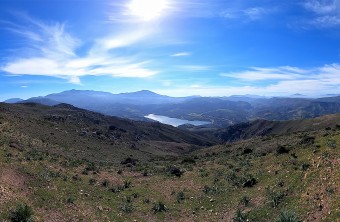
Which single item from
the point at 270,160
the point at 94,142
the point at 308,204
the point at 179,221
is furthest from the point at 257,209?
the point at 94,142

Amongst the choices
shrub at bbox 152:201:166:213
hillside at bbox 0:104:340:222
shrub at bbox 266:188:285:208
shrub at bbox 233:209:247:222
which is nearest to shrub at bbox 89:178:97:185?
hillside at bbox 0:104:340:222

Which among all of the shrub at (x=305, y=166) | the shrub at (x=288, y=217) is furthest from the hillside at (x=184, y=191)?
the shrub at (x=305, y=166)

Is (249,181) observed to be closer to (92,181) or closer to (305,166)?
(305,166)

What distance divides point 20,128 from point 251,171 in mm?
40486

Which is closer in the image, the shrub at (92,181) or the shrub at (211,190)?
the shrub at (211,190)

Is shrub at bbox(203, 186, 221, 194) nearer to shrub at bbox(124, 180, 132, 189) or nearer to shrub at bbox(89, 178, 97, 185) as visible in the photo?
shrub at bbox(124, 180, 132, 189)

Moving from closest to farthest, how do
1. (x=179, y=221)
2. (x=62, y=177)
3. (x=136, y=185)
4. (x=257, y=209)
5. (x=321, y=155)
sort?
1. (x=257, y=209)
2. (x=179, y=221)
3. (x=321, y=155)
4. (x=62, y=177)
5. (x=136, y=185)

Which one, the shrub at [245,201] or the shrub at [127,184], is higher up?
the shrub at [245,201]

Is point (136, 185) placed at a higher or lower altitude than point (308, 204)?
lower

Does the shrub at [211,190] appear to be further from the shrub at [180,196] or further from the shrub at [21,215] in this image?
the shrub at [21,215]

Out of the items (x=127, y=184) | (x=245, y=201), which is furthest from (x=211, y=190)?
(x=127, y=184)

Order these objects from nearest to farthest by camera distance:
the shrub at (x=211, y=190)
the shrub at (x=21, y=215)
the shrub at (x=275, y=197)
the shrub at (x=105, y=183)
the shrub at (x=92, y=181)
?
the shrub at (x=21, y=215)
the shrub at (x=275, y=197)
the shrub at (x=211, y=190)
the shrub at (x=92, y=181)
the shrub at (x=105, y=183)

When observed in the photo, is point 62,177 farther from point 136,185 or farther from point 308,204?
point 308,204

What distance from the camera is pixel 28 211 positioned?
14.6 m
